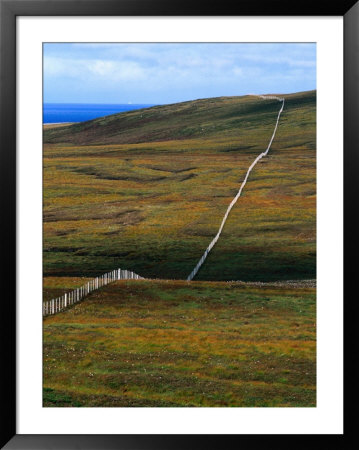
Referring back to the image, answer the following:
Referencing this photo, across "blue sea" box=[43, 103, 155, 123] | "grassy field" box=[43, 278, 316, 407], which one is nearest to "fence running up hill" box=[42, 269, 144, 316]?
"grassy field" box=[43, 278, 316, 407]

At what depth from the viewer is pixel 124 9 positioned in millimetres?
4332

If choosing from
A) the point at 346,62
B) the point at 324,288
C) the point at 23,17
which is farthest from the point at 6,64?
the point at 324,288

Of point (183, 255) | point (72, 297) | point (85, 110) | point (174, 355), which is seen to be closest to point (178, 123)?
point (85, 110)

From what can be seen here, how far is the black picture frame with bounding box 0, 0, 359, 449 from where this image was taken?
4.31m

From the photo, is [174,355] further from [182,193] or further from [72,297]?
[182,193]

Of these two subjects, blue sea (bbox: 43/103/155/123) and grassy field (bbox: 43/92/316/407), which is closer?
grassy field (bbox: 43/92/316/407)

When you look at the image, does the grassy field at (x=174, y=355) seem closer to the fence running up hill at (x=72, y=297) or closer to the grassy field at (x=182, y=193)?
the fence running up hill at (x=72, y=297)

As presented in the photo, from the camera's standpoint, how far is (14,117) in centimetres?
436

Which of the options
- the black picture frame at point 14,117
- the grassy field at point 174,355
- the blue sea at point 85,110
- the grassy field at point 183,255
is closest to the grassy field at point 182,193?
the grassy field at point 183,255

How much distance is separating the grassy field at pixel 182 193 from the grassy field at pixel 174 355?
22.1 ft

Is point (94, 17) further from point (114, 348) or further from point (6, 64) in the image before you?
point (114, 348)

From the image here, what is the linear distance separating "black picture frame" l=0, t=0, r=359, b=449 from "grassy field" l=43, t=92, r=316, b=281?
73.9 feet

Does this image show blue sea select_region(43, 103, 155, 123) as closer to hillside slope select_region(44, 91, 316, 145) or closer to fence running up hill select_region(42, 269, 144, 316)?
hillside slope select_region(44, 91, 316, 145)

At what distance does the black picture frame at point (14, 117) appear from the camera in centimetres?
431
